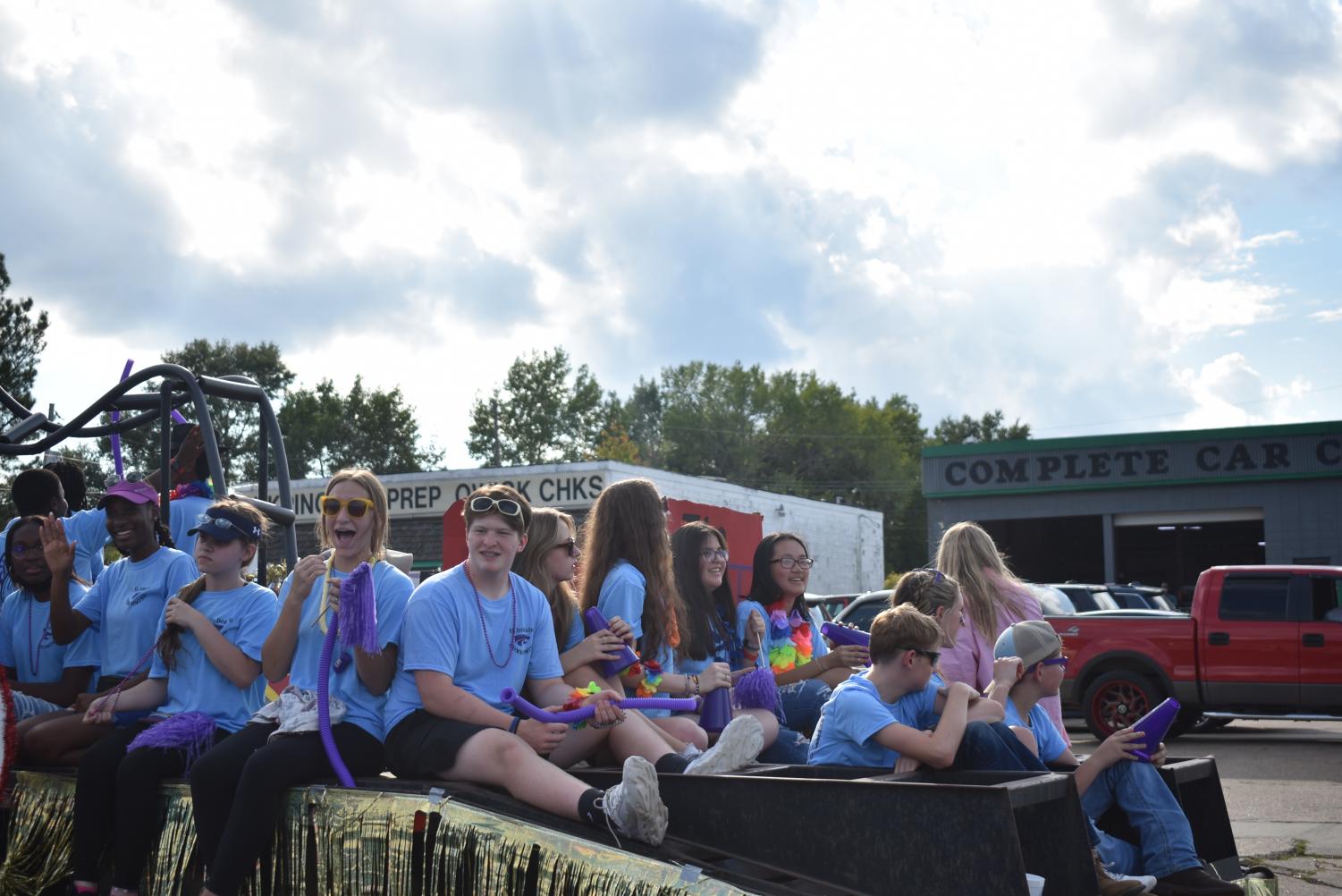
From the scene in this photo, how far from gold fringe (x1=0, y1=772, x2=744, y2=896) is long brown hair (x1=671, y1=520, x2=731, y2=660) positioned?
2.02 metres

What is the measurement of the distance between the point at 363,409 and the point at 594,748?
232 feet

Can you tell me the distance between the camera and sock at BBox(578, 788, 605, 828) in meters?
3.86

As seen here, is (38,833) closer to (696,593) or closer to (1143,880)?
(696,593)

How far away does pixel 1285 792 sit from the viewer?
9.89 m

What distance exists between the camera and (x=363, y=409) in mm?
73438

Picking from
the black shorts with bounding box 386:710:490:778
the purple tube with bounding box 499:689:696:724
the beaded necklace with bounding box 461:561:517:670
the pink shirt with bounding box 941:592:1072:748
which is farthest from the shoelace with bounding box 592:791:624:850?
the pink shirt with bounding box 941:592:1072:748

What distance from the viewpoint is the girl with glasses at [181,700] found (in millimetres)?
4730

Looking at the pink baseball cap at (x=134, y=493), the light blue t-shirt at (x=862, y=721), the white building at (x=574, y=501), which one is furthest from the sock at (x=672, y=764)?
the white building at (x=574, y=501)

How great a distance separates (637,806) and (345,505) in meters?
1.61

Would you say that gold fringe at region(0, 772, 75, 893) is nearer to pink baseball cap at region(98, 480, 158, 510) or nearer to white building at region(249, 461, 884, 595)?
pink baseball cap at region(98, 480, 158, 510)

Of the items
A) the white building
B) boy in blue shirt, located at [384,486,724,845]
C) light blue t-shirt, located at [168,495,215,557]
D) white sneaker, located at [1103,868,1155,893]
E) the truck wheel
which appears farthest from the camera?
the white building

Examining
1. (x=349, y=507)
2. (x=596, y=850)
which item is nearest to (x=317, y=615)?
(x=349, y=507)

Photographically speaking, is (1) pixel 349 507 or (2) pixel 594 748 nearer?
(1) pixel 349 507

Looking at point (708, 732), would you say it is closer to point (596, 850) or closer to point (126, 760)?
point (596, 850)
